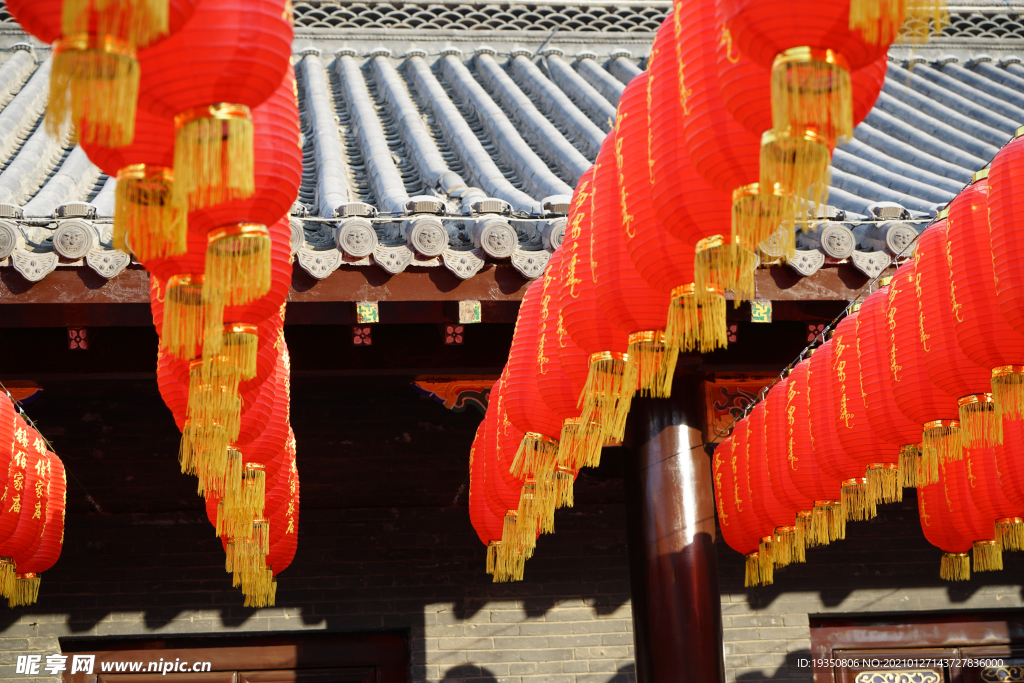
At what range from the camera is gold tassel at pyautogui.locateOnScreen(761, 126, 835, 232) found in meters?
1.70

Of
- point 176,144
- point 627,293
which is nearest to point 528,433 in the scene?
point 627,293

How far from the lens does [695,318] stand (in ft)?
7.99

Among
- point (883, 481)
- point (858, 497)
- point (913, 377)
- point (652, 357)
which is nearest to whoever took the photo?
point (652, 357)

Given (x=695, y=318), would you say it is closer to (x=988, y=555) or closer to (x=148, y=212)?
(x=148, y=212)

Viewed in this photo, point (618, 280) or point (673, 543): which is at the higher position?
point (618, 280)

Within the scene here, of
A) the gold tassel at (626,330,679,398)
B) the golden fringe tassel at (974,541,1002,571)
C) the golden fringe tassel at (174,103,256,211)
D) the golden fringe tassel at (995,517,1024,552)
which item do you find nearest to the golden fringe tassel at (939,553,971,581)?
the golden fringe tassel at (974,541,1002,571)

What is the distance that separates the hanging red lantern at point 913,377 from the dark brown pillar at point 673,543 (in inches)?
63.1

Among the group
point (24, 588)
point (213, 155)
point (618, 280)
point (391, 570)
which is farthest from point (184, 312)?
point (391, 570)

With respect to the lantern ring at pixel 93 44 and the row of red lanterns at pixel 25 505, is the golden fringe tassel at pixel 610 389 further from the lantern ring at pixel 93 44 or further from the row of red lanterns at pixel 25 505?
the row of red lanterns at pixel 25 505

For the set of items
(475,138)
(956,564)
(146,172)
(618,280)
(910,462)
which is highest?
(475,138)

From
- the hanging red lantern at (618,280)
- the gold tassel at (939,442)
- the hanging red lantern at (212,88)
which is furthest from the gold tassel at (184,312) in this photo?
the gold tassel at (939,442)

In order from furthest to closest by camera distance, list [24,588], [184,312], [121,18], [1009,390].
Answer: [24,588], [1009,390], [184,312], [121,18]

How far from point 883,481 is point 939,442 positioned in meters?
0.46

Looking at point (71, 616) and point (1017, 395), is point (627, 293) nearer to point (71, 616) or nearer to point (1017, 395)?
point (1017, 395)
